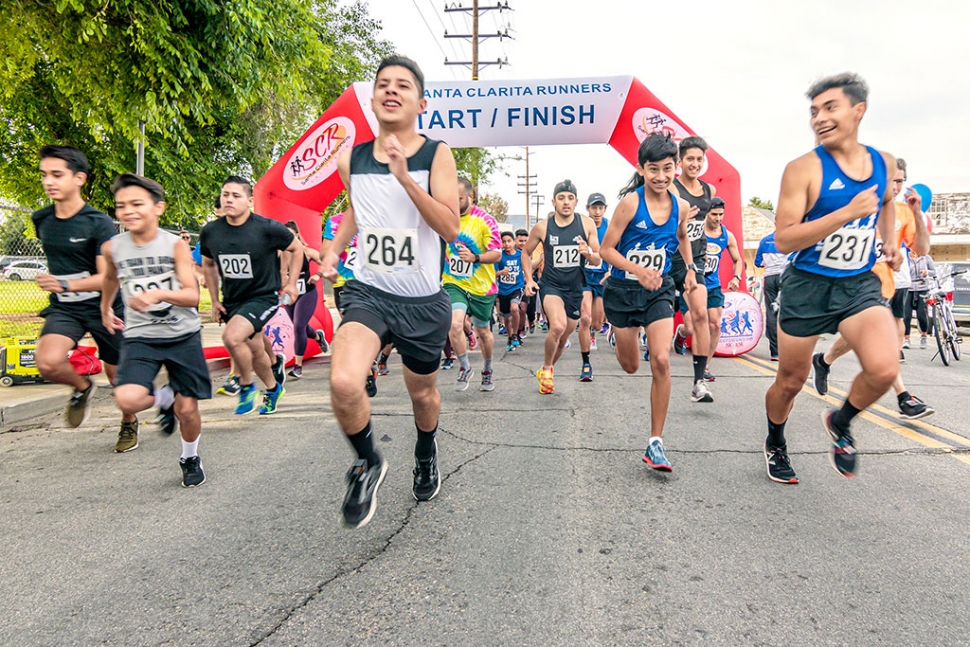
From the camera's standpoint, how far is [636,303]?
429cm

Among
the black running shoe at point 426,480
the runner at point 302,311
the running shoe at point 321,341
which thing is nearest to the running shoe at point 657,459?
the black running shoe at point 426,480

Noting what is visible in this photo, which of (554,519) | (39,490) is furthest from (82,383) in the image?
(554,519)

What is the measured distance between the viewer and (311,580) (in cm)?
251

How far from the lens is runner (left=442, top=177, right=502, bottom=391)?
264 inches

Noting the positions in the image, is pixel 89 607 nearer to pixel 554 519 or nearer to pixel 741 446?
pixel 554 519

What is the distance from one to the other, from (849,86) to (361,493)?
2.98 meters

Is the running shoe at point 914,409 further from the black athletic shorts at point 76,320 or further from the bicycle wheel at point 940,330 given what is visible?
the black athletic shorts at point 76,320

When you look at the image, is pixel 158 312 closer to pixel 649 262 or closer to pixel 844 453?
pixel 649 262

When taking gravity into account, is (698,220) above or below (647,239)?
above

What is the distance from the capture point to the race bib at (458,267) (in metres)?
6.93

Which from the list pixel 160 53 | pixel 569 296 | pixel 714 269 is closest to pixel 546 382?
pixel 569 296

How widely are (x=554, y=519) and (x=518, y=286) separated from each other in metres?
8.08

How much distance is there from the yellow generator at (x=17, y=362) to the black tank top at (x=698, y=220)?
621 centimetres

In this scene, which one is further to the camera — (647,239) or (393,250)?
(647,239)
